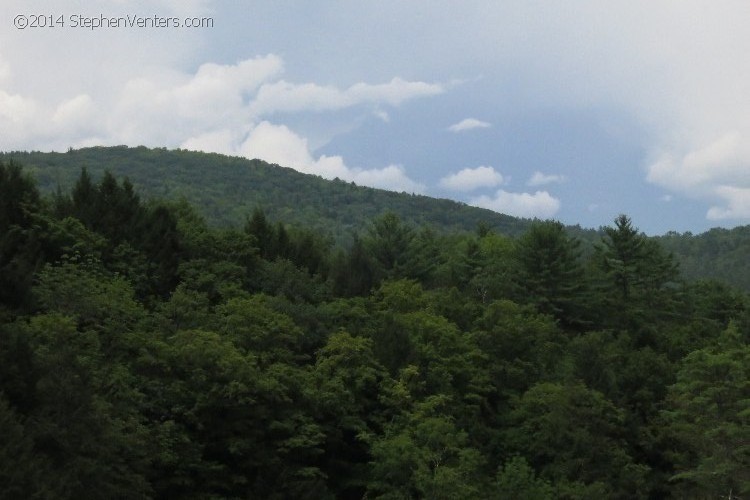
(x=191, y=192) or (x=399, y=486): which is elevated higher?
(x=191, y=192)

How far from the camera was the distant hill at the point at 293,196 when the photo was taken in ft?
422

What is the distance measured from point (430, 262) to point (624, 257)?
1378 cm

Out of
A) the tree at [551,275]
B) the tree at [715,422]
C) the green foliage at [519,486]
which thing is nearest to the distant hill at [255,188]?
the tree at [551,275]

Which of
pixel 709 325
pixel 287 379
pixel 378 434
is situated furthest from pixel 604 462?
pixel 709 325

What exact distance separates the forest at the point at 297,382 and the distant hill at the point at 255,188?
79.3 m

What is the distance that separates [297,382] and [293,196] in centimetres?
11525

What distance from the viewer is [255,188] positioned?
14650 centimetres

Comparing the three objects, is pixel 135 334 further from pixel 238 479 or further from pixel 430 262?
pixel 430 262

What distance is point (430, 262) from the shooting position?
58438 mm

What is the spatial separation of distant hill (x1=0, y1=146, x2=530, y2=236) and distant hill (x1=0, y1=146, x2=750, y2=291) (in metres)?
0.16

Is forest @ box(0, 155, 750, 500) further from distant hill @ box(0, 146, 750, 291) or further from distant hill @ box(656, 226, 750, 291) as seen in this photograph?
distant hill @ box(656, 226, 750, 291)

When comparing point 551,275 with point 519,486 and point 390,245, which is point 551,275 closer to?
point 390,245

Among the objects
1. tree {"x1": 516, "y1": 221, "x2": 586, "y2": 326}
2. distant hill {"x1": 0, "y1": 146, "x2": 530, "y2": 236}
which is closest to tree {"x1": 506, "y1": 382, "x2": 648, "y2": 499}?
tree {"x1": 516, "y1": 221, "x2": 586, "y2": 326}

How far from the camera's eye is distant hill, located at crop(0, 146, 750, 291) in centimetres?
12850
